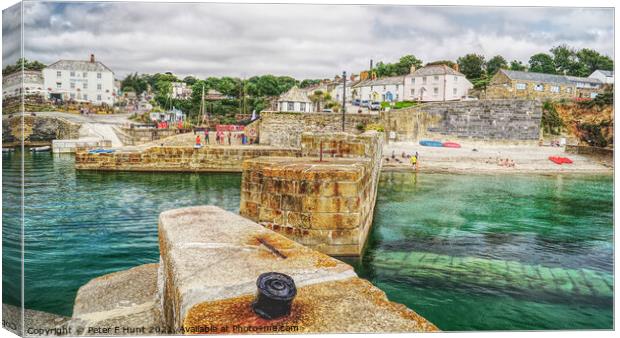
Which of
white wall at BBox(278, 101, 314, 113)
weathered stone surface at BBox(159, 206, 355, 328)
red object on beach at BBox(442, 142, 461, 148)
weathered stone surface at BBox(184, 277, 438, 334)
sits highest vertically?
white wall at BBox(278, 101, 314, 113)

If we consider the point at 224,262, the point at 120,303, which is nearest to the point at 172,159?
the point at 120,303

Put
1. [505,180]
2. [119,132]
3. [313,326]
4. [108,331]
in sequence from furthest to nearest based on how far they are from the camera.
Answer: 1. [119,132]
2. [505,180]
3. [108,331]
4. [313,326]

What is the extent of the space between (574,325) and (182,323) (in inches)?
173

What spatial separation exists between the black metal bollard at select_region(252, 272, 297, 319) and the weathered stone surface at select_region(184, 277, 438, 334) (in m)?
0.06

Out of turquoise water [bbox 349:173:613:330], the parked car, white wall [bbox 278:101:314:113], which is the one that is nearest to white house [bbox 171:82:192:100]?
white wall [bbox 278:101:314:113]

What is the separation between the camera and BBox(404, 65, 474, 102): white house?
1673 inches

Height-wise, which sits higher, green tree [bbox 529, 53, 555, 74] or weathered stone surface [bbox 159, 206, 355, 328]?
green tree [bbox 529, 53, 555, 74]

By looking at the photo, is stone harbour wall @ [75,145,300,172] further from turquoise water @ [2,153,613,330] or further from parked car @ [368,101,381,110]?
parked car @ [368,101,381,110]

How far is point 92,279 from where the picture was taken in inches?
296

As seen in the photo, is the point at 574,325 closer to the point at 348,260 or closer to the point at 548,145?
the point at 348,260

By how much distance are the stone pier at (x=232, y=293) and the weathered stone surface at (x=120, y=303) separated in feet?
Result: 0.05


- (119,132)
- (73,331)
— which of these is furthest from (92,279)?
(119,132)

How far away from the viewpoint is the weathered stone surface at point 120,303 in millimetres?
5082

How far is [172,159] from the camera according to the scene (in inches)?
1022
